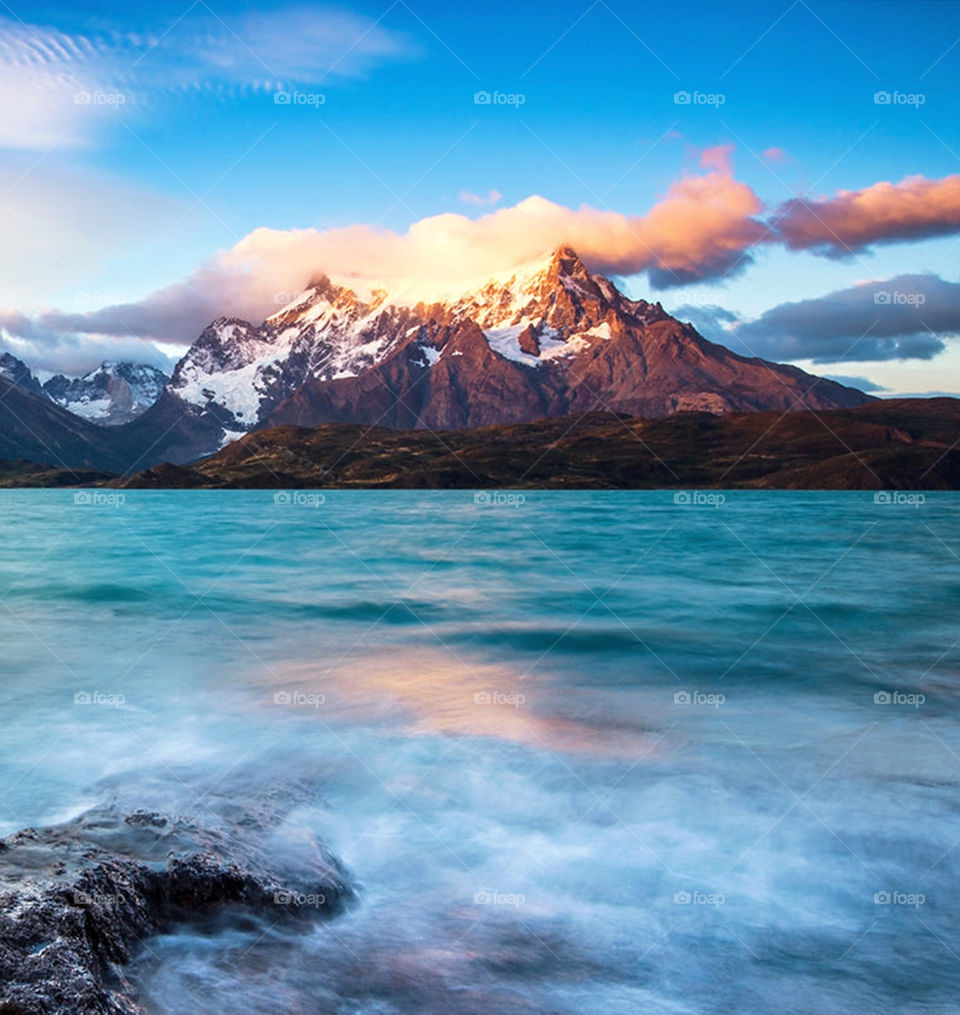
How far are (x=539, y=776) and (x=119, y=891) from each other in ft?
28.5

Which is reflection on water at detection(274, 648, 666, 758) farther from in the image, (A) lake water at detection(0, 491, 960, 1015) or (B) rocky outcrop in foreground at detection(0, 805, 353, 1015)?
(B) rocky outcrop in foreground at detection(0, 805, 353, 1015)

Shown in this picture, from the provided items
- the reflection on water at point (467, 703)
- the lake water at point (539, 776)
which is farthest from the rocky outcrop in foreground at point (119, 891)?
the reflection on water at point (467, 703)

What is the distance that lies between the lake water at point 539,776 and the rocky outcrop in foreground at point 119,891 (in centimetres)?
39

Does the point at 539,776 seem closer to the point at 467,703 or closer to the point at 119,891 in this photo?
the point at 467,703

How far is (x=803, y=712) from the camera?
20438 millimetres

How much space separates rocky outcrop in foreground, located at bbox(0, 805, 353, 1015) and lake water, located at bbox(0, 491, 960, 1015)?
1.30 feet

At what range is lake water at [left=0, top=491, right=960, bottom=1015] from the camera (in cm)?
888

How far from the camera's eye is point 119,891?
8.27 m

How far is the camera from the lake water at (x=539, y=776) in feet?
29.1

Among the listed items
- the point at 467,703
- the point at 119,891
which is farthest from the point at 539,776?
the point at 119,891

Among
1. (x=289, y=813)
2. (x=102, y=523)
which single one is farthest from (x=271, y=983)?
(x=102, y=523)

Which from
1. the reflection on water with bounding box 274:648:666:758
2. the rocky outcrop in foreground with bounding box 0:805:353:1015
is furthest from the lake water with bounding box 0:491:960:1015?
the rocky outcrop in foreground with bounding box 0:805:353:1015

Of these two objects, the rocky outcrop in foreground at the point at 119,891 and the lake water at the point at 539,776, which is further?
the lake water at the point at 539,776

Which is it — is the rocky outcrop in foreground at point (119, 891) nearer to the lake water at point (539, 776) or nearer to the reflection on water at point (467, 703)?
the lake water at point (539, 776)
